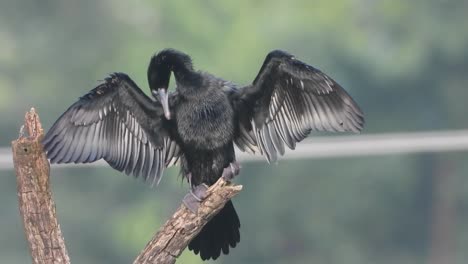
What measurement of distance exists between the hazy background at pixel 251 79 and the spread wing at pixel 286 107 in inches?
360

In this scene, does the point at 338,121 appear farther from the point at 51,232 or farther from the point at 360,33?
the point at 360,33

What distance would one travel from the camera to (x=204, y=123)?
7066mm

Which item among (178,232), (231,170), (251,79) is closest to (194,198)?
(178,232)

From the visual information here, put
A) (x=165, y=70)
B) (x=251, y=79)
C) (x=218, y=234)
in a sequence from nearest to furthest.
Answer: (x=218, y=234), (x=165, y=70), (x=251, y=79)

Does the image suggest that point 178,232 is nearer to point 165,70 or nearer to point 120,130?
point 120,130

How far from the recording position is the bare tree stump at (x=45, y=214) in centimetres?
611

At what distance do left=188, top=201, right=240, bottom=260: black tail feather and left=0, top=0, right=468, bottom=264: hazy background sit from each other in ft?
30.5

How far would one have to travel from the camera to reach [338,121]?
7027mm

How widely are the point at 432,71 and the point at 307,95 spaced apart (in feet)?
38.7

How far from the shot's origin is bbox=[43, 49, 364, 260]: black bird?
702 centimetres

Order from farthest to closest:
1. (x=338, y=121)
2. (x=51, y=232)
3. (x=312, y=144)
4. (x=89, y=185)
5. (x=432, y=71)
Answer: (x=432, y=71) < (x=89, y=185) < (x=312, y=144) < (x=338, y=121) < (x=51, y=232)

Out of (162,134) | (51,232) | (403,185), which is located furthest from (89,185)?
(51,232)

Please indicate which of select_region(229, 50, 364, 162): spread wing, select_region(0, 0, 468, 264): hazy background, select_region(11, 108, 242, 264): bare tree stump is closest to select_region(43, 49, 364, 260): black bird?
select_region(229, 50, 364, 162): spread wing

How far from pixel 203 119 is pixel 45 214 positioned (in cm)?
122
